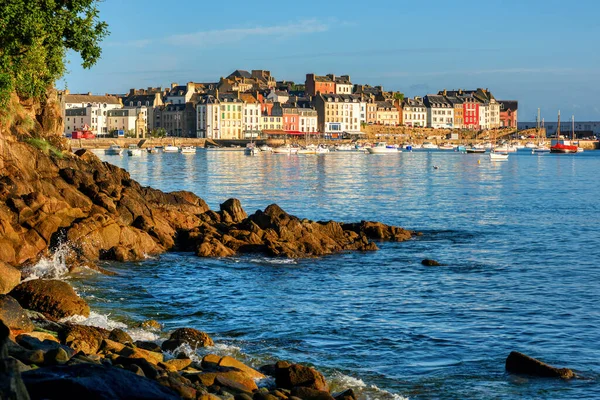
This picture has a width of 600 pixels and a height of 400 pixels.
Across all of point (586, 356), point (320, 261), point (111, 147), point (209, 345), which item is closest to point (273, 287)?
point (320, 261)

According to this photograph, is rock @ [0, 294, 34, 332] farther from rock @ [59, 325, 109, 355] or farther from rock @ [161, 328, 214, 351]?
rock @ [161, 328, 214, 351]

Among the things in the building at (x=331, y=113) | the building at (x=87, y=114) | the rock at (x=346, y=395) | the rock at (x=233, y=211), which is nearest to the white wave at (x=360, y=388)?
the rock at (x=346, y=395)

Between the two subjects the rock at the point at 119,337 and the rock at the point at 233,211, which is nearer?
the rock at the point at 119,337

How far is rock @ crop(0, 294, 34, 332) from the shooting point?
50.5ft

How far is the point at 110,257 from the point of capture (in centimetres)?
2831


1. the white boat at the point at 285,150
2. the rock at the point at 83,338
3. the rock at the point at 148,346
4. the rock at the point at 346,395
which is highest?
the white boat at the point at 285,150

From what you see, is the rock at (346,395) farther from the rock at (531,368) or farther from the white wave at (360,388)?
the rock at (531,368)

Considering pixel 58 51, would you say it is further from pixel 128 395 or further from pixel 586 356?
pixel 128 395

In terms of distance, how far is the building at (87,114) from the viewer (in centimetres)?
18038

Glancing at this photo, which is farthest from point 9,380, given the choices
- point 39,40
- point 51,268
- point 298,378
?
point 39,40

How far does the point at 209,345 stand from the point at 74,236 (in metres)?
11.1

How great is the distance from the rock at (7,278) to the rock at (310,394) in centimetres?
832

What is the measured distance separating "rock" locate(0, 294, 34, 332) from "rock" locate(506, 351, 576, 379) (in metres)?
8.86

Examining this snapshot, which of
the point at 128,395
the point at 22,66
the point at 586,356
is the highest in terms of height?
the point at 22,66
